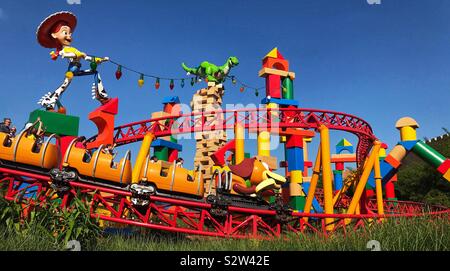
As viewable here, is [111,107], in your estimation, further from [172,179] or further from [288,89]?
[288,89]

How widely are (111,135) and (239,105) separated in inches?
174

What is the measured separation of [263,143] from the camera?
12273mm

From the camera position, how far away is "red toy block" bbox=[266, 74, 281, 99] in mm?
13625

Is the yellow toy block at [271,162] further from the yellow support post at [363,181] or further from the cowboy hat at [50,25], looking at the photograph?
the cowboy hat at [50,25]

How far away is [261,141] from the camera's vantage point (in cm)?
1230

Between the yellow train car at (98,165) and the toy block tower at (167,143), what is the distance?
26.2ft

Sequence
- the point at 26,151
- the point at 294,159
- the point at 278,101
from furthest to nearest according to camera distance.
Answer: the point at 278,101 < the point at 294,159 < the point at 26,151

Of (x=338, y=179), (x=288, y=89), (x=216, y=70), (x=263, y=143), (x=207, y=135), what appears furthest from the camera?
(x=338, y=179)

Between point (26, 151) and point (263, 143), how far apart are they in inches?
288

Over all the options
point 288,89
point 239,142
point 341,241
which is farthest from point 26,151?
point 288,89

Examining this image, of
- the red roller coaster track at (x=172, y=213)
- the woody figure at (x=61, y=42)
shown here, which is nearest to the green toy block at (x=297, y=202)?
the red roller coaster track at (x=172, y=213)

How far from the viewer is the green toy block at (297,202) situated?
12.4m

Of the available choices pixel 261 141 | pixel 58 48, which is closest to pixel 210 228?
pixel 261 141
